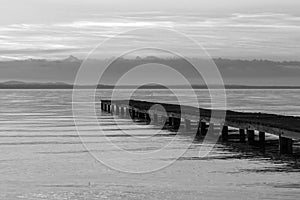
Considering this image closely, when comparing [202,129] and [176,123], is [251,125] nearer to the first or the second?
[202,129]

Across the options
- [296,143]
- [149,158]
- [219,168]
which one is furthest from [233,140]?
[219,168]

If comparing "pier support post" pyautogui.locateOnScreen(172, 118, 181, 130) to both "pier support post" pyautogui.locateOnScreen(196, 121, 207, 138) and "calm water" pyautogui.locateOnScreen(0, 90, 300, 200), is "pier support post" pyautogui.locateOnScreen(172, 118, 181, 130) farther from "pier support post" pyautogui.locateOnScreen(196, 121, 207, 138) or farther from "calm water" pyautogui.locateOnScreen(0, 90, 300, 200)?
"calm water" pyautogui.locateOnScreen(0, 90, 300, 200)

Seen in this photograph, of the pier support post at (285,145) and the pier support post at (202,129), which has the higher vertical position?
the pier support post at (202,129)

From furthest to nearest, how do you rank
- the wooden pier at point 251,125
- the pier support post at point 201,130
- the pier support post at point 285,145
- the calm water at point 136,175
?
1. the pier support post at point 201,130
2. the pier support post at point 285,145
3. the wooden pier at point 251,125
4. the calm water at point 136,175

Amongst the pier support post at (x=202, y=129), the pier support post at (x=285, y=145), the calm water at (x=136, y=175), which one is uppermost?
the pier support post at (x=202, y=129)

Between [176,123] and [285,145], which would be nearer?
[285,145]

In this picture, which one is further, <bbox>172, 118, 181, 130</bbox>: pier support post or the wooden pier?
<bbox>172, 118, 181, 130</bbox>: pier support post

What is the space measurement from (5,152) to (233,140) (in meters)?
10.3

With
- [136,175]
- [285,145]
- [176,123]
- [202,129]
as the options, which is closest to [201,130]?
[202,129]

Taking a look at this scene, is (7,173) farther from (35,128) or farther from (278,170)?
(35,128)

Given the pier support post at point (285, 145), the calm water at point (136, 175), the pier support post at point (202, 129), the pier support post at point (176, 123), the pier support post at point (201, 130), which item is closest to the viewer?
the calm water at point (136, 175)

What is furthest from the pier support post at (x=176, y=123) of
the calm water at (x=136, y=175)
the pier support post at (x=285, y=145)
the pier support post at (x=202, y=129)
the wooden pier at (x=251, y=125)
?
the pier support post at (x=285, y=145)

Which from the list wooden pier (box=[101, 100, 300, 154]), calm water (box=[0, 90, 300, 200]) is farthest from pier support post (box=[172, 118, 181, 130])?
calm water (box=[0, 90, 300, 200])

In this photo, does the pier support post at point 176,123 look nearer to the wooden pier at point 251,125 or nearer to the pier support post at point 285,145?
the wooden pier at point 251,125
